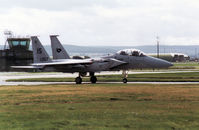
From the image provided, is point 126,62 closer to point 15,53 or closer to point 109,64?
point 109,64

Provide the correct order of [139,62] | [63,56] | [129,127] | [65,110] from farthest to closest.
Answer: [63,56] → [139,62] → [65,110] → [129,127]

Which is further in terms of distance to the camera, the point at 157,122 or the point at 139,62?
the point at 139,62

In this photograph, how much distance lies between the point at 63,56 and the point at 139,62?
844cm

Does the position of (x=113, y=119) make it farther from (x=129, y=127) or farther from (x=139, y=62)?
(x=139, y=62)

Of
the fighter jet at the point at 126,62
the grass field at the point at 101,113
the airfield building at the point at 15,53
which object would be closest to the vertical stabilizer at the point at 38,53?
the fighter jet at the point at 126,62

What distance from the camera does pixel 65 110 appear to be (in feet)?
55.2

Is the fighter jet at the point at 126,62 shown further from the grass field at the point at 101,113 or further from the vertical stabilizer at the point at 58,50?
the grass field at the point at 101,113

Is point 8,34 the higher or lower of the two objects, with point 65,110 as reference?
higher

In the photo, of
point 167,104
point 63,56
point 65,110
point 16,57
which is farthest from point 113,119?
point 16,57

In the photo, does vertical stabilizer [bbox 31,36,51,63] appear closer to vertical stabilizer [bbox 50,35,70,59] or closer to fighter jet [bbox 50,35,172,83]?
vertical stabilizer [bbox 50,35,70,59]

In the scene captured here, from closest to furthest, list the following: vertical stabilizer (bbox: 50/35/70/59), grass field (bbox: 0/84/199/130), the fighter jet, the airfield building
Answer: grass field (bbox: 0/84/199/130)
the fighter jet
vertical stabilizer (bbox: 50/35/70/59)
the airfield building

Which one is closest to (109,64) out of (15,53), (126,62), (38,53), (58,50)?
(126,62)

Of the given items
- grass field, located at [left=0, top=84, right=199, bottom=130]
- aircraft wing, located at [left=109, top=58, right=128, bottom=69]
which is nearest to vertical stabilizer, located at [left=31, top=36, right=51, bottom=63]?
aircraft wing, located at [left=109, top=58, right=128, bottom=69]

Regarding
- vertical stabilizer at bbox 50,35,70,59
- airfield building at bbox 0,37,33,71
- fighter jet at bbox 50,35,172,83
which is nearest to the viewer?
fighter jet at bbox 50,35,172,83
